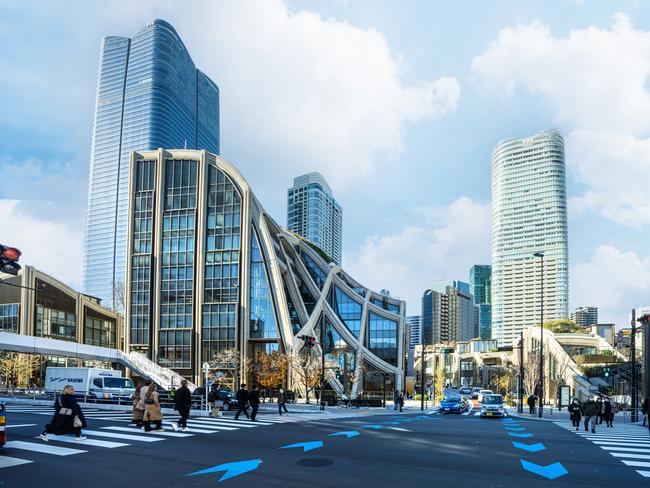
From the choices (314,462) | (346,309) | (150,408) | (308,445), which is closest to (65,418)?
(150,408)

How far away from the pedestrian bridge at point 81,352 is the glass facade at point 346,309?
1159 inches

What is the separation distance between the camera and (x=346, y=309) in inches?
3285

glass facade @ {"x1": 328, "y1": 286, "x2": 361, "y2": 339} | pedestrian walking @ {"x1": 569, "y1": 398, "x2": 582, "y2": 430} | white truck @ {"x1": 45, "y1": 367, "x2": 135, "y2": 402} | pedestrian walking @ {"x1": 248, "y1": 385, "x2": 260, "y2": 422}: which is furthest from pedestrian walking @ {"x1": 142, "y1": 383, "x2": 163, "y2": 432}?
glass facade @ {"x1": 328, "y1": 286, "x2": 361, "y2": 339}

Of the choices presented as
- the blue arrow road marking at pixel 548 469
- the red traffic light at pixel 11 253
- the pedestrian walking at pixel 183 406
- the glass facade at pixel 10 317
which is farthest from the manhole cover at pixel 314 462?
the glass facade at pixel 10 317

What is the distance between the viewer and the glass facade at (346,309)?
271ft

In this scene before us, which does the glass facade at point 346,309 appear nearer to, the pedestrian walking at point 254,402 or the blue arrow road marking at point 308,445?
the pedestrian walking at point 254,402

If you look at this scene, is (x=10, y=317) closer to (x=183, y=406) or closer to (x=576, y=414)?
(x=183, y=406)

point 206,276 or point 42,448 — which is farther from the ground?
point 206,276

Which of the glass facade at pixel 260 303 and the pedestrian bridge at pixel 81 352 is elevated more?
the glass facade at pixel 260 303

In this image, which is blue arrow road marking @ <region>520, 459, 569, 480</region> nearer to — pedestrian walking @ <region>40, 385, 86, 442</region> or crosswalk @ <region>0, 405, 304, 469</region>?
crosswalk @ <region>0, 405, 304, 469</region>

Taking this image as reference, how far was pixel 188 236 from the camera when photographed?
72625 millimetres

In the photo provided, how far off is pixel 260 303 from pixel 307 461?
59.1 metres

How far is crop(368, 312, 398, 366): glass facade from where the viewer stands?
8275 centimetres

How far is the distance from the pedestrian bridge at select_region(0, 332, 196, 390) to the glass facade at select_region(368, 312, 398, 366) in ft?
107
